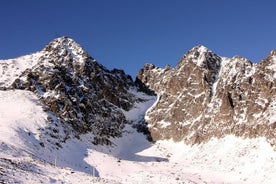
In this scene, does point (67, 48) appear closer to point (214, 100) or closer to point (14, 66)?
point (14, 66)

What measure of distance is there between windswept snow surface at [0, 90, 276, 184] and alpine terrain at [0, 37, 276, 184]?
0.23 meters

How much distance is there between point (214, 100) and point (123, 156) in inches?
1147

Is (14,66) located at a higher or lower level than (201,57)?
higher

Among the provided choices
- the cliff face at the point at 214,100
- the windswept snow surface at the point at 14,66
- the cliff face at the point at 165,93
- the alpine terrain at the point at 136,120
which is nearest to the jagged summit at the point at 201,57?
the cliff face at the point at 214,100

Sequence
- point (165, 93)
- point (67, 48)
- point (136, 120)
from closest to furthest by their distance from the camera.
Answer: point (136, 120)
point (165, 93)
point (67, 48)

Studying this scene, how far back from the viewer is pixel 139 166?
268ft

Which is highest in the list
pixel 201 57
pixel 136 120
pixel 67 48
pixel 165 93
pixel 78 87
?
pixel 67 48

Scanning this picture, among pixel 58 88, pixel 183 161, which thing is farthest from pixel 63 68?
pixel 183 161

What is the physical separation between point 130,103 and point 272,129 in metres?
60.7

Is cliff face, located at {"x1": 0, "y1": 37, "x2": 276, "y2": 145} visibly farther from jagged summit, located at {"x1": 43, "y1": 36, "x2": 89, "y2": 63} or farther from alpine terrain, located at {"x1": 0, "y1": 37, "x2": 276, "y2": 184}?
alpine terrain, located at {"x1": 0, "y1": 37, "x2": 276, "y2": 184}

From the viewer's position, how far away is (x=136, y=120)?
13100 centimetres

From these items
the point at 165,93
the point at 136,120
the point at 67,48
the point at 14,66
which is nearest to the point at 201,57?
the point at 165,93

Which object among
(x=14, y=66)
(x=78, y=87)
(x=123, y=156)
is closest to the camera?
(x=123, y=156)

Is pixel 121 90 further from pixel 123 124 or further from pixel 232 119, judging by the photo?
pixel 232 119
